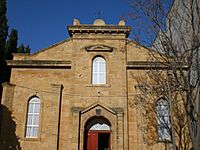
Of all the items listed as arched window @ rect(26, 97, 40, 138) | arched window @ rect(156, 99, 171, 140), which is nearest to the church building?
arched window @ rect(26, 97, 40, 138)

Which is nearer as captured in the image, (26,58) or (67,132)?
(67,132)

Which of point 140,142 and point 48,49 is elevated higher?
point 48,49

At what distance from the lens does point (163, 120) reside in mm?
21109

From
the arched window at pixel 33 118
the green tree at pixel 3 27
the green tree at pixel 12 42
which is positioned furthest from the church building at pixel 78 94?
the green tree at pixel 12 42

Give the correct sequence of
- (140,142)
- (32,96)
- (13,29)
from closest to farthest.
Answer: (140,142) < (32,96) < (13,29)

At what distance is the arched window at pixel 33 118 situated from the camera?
2077 cm

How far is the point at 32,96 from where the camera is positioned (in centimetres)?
2161

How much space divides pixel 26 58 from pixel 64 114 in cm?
547

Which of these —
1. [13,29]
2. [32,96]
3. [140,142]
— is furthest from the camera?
[13,29]

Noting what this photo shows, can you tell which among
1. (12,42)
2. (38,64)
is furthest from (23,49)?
(38,64)

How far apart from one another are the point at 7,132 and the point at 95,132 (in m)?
6.23

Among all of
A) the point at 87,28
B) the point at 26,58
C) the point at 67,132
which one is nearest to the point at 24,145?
the point at 67,132

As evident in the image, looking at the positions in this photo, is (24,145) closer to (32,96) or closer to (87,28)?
(32,96)

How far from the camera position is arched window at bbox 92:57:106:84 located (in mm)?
21797
